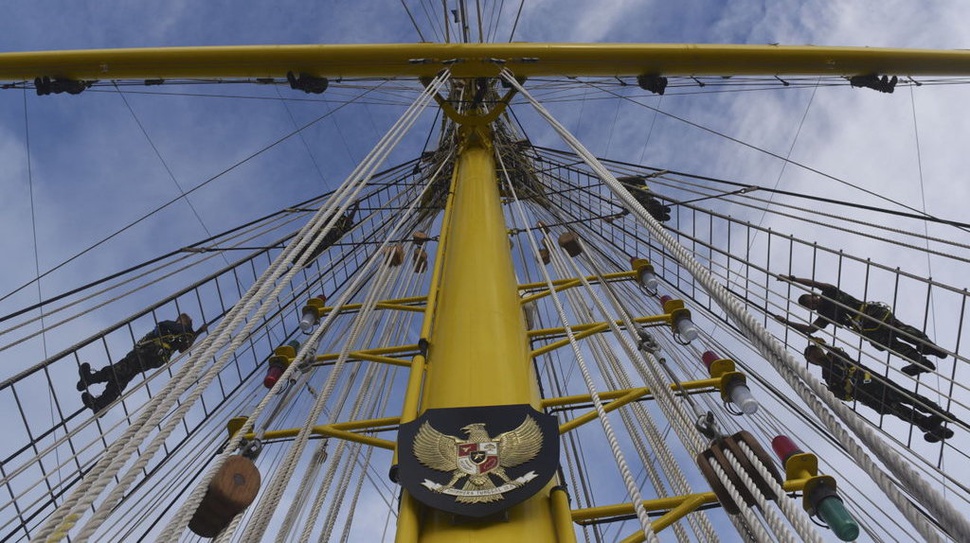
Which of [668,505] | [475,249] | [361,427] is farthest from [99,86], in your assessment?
[668,505]

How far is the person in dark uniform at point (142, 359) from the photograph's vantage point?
16.5 feet

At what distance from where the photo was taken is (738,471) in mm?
2389

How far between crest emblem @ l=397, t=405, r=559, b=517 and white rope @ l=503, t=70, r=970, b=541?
800mm

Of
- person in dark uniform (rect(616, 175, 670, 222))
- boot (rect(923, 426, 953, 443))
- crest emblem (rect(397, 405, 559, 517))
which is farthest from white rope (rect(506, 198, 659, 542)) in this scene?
person in dark uniform (rect(616, 175, 670, 222))

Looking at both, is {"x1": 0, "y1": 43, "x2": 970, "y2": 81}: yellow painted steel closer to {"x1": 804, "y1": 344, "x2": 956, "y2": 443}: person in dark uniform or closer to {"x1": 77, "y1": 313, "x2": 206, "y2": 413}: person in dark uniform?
{"x1": 77, "y1": 313, "x2": 206, "y2": 413}: person in dark uniform

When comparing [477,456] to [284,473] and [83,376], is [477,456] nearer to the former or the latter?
[284,473]

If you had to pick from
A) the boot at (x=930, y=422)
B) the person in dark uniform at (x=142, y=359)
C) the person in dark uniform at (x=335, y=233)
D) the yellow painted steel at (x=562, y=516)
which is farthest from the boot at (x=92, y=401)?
the boot at (x=930, y=422)

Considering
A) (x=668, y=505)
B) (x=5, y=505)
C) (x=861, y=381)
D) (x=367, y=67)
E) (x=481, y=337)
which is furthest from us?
(x=367, y=67)

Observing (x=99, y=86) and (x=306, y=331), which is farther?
(x=99, y=86)

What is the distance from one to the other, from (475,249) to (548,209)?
4209 mm

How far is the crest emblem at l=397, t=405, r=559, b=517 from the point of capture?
2.21m

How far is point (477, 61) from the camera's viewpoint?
5.96 meters

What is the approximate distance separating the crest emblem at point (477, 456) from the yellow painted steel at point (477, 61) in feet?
13.2

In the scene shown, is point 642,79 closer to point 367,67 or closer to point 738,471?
point 367,67
